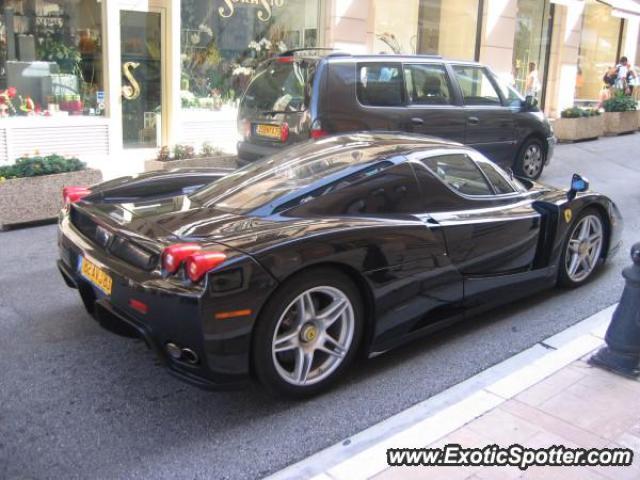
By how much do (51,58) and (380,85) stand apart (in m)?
5.31

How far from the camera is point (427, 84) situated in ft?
28.6

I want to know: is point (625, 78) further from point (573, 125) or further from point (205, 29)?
point (205, 29)

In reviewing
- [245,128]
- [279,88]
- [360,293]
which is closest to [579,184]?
[360,293]

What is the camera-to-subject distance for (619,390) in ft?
12.3

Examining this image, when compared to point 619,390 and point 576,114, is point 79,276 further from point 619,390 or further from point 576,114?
point 576,114

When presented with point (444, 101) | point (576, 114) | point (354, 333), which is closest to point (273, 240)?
point (354, 333)

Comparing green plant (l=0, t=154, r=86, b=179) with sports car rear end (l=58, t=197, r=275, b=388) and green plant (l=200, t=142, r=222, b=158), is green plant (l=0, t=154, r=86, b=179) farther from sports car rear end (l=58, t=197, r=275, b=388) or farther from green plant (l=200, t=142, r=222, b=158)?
sports car rear end (l=58, t=197, r=275, b=388)

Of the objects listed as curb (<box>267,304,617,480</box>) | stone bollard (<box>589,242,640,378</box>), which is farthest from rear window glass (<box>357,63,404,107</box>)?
stone bollard (<box>589,242,640,378</box>)

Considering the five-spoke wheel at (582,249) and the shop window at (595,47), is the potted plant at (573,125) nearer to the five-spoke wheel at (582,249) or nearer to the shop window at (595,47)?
the shop window at (595,47)

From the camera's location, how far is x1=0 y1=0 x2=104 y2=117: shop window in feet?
32.3

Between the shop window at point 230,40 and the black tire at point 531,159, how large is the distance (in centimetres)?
482

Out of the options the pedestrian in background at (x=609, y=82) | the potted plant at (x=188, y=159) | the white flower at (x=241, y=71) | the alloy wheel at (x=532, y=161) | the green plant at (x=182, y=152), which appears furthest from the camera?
the pedestrian in background at (x=609, y=82)

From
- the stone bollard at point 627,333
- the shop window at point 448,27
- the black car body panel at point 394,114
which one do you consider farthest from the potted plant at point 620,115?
the stone bollard at point 627,333

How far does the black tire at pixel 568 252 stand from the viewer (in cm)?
522
